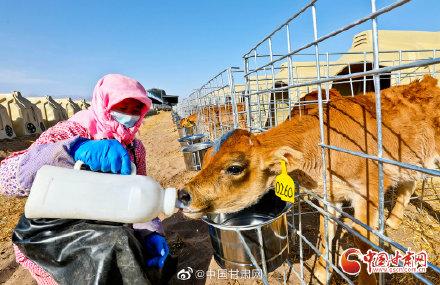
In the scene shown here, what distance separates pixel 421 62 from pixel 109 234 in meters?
1.85

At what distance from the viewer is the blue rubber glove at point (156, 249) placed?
2203mm

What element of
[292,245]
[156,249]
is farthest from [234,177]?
[292,245]

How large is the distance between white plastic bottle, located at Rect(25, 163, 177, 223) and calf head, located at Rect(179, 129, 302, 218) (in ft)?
1.79

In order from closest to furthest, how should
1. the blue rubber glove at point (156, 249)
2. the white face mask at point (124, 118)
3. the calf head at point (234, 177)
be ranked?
the blue rubber glove at point (156, 249) → the calf head at point (234, 177) → the white face mask at point (124, 118)

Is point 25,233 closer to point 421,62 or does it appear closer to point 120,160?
point 120,160

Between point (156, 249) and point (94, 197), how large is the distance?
2.73 ft

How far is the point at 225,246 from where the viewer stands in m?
2.46

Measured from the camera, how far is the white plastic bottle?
5.72 ft

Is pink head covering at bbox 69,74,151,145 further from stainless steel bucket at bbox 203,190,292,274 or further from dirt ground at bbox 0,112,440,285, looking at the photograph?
dirt ground at bbox 0,112,440,285

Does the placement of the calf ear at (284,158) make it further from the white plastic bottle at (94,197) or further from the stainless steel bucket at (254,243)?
the white plastic bottle at (94,197)

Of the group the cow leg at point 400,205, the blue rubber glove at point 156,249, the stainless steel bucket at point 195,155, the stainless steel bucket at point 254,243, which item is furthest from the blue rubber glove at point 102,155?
the cow leg at point 400,205

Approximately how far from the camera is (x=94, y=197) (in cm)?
182

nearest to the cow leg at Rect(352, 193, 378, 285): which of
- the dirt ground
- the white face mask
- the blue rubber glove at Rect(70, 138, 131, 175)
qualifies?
the dirt ground

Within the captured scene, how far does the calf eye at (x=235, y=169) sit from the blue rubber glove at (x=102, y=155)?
0.87 metres
